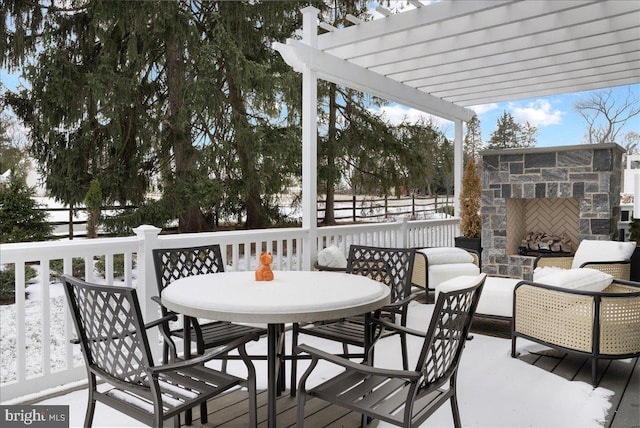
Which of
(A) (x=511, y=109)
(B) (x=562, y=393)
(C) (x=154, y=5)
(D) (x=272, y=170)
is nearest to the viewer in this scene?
(B) (x=562, y=393)

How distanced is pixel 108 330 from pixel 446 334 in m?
1.42

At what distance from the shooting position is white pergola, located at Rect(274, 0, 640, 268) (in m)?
4.38

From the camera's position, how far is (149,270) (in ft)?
11.5

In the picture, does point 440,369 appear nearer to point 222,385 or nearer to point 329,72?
point 222,385

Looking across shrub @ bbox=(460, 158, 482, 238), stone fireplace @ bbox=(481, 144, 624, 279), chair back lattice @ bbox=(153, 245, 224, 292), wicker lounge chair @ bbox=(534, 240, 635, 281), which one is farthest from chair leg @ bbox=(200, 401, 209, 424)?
shrub @ bbox=(460, 158, 482, 238)

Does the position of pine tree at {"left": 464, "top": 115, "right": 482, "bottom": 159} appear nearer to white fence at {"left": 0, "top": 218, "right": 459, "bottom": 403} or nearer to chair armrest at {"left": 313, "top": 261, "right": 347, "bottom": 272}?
white fence at {"left": 0, "top": 218, "right": 459, "bottom": 403}

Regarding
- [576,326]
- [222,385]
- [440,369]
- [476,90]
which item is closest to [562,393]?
[576,326]

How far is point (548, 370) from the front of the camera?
354 cm

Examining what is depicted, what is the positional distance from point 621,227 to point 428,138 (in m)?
6.20

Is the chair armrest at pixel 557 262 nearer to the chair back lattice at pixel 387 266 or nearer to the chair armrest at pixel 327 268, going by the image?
the chair armrest at pixel 327 268

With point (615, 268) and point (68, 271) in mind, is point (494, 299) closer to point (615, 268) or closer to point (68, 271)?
point (615, 268)

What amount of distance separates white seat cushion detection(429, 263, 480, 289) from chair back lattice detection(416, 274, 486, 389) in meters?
3.34

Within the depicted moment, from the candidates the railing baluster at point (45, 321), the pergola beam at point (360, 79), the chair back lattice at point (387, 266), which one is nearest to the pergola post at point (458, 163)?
the pergola beam at point (360, 79)

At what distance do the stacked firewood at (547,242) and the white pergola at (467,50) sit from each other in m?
2.16
